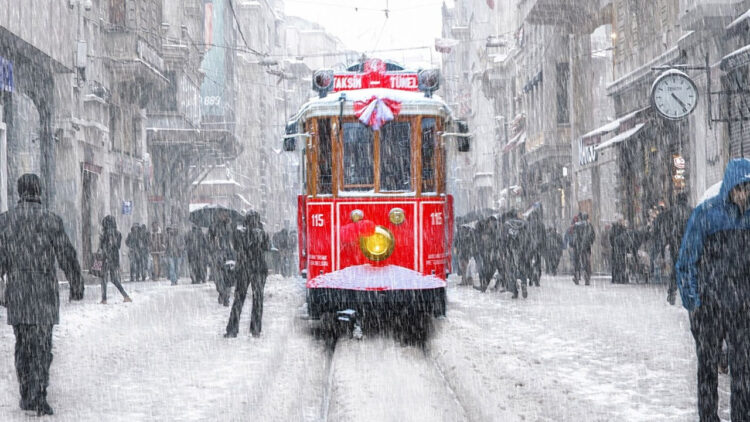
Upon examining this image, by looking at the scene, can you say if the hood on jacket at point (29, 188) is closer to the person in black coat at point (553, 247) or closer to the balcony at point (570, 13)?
the person in black coat at point (553, 247)

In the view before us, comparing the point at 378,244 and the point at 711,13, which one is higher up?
the point at 711,13

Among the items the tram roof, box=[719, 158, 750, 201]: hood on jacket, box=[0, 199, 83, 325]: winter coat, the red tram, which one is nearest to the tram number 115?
the red tram

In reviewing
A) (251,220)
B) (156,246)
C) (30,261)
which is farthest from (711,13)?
(156,246)

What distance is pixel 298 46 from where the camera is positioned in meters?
120

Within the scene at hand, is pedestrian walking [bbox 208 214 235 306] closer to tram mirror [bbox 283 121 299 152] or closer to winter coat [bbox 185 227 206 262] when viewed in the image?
tram mirror [bbox 283 121 299 152]

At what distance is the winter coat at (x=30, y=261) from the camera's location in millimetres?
7844

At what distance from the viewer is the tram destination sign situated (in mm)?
14500

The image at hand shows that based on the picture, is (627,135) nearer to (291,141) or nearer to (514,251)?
(514,251)

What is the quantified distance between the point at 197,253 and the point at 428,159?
14.2 metres

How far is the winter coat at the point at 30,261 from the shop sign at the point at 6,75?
1364 cm

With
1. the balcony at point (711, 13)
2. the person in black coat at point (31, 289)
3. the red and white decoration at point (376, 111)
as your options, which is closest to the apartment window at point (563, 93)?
the balcony at point (711, 13)

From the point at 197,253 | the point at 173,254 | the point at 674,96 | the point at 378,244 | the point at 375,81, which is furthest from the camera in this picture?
the point at 173,254

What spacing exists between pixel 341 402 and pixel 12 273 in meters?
2.73

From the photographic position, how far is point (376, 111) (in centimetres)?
1345
